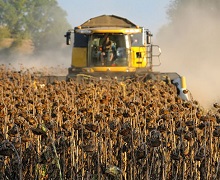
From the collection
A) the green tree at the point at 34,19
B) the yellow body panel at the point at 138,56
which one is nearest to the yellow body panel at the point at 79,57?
the yellow body panel at the point at 138,56

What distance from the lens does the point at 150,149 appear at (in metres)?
4.30

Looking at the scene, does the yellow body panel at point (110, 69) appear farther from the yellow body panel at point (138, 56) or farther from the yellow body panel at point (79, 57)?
the yellow body panel at point (79, 57)

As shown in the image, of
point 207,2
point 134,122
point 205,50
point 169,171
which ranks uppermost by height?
point 207,2

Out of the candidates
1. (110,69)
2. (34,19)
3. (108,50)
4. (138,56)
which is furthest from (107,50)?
(34,19)

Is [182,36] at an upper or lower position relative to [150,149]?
upper

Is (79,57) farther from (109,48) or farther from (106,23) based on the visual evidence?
(106,23)

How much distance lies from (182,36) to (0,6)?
31.5m

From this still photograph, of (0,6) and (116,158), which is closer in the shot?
(116,158)

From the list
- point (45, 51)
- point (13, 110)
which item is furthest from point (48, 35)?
point (13, 110)

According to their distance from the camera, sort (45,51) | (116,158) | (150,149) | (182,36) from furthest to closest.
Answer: (45,51), (182,36), (116,158), (150,149)

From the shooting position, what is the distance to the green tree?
2986 inches

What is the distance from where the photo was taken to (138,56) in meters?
14.9

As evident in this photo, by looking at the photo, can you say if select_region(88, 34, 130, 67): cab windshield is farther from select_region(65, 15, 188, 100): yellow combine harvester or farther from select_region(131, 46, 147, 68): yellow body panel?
select_region(131, 46, 147, 68): yellow body panel

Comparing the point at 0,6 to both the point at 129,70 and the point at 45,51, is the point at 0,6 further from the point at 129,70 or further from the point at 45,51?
the point at 129,70
